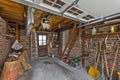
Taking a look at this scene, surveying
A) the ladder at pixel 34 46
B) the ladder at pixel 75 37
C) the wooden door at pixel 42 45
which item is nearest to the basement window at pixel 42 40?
the wooden door at pixel 42 45

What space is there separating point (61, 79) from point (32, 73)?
862 mm

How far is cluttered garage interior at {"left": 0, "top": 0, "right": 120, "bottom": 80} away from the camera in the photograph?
2444 millimetres

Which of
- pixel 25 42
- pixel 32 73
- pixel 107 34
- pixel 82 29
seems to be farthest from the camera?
pixel 25 42

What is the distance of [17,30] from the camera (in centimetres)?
474

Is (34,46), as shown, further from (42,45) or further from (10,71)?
(10,71)

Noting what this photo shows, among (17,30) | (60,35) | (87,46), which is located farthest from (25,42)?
(87,46)

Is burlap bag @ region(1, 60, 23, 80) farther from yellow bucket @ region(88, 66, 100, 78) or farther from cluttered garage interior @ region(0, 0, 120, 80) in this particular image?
yellow bucket @ region(88, 66, 100, 78)

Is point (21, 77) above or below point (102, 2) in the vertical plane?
below

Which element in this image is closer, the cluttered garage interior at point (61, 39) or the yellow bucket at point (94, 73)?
the cluttered garage interior at point (61, 39)

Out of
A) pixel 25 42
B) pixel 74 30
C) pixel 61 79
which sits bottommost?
pixel 61 79

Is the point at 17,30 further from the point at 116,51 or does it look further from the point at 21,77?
the point at 116,51

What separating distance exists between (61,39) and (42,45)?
1070 mm

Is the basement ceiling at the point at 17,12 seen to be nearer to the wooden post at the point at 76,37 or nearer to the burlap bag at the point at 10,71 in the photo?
the wooden post at the point at 76,37

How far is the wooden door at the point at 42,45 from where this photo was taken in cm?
563
